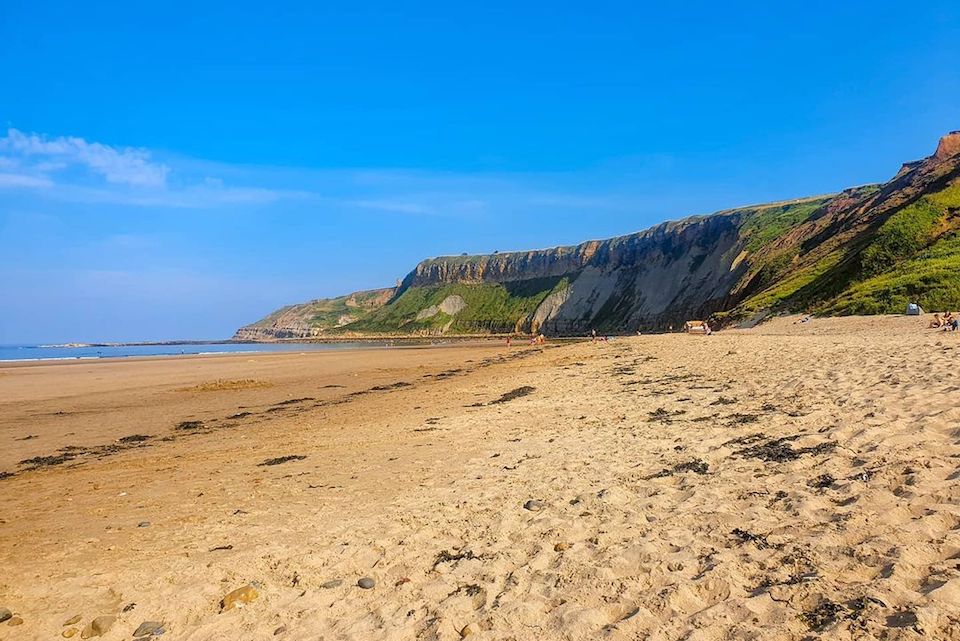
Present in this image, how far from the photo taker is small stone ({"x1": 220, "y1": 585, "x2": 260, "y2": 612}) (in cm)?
443

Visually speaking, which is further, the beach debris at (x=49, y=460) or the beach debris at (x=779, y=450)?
the beach debris at (x=49, y=460)

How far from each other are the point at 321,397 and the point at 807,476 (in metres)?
17.1

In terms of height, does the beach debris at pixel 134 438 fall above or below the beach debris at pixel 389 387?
above

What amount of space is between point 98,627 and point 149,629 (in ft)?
1.34

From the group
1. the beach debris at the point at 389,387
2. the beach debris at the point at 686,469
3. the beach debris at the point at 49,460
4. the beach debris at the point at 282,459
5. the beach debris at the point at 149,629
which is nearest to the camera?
the beach debris at the point at 149,629

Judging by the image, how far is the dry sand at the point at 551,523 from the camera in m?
3.66

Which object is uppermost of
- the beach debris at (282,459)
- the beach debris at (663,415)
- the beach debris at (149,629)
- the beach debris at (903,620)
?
the beach debris at (903,620)

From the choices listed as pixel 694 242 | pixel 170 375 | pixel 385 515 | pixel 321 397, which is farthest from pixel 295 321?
pixel 385 515

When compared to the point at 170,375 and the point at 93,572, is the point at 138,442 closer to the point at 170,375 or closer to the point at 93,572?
the point at 93,572

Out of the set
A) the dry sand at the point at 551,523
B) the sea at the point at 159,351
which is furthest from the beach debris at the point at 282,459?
the sea at the point at 159,351

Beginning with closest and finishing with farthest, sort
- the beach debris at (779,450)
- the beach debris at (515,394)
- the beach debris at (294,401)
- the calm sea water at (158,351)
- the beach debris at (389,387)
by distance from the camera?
the beach debris at (779,450) → the beach debris at (515,394) → the beach debris at (294,401) → the beach debris at (389,387) → the calm sea water at (158,351)

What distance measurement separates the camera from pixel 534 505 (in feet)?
19.4

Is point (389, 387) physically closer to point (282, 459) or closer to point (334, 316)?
point (282, 459)

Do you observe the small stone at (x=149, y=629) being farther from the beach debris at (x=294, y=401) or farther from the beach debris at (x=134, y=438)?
the beach debris at (x=294, y=401)
